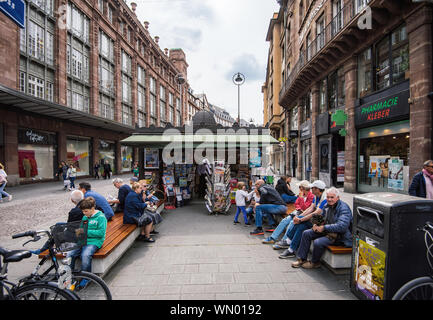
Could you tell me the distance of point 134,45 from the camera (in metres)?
33.1

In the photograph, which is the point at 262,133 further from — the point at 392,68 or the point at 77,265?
the point at 77,265

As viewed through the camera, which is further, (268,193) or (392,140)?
(392,140)

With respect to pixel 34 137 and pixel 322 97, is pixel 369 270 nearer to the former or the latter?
pixel 322 97

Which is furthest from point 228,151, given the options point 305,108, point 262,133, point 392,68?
point 305,108

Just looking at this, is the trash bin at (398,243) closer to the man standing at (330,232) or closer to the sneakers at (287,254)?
the man standing at (330,232)

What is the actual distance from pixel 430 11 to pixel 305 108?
1144 cm

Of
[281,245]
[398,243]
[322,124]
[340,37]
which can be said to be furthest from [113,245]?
[322,124]

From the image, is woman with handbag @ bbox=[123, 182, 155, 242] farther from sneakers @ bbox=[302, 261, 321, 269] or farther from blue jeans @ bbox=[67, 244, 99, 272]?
sneakers @ bbox=[302, 261, 321, 269]

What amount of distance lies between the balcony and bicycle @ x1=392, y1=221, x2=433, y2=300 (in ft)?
31.9

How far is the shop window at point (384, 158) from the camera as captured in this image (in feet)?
28.3

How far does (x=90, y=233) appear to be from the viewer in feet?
11.4

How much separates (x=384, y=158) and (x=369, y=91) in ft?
11.0

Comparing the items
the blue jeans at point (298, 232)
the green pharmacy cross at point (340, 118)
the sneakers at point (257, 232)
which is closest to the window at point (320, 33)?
the green pharmacy cross at point (340, 118)
